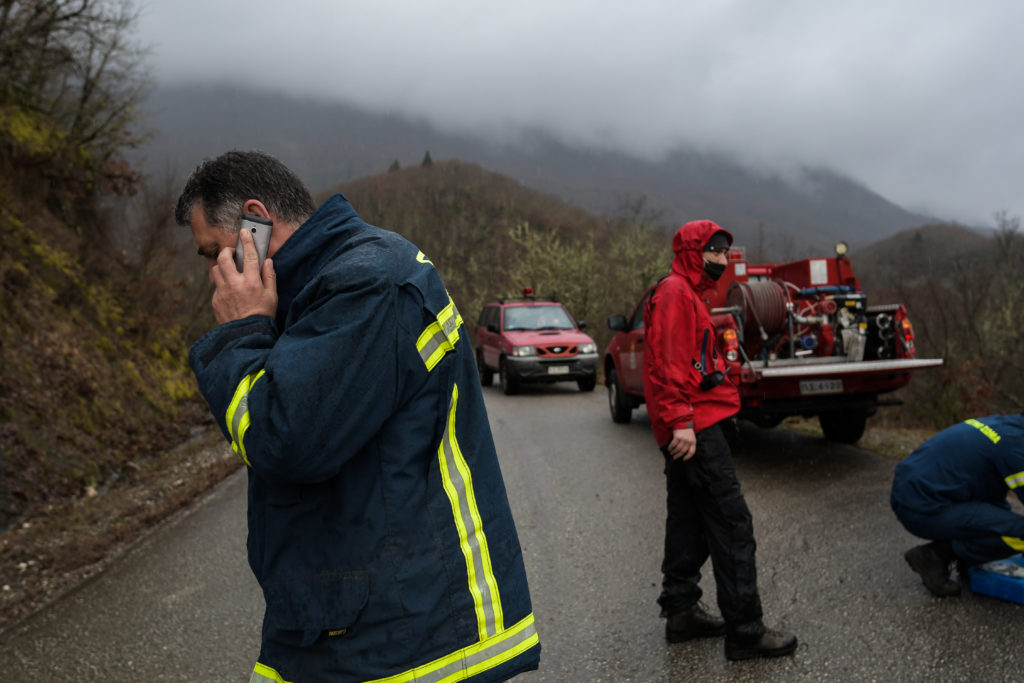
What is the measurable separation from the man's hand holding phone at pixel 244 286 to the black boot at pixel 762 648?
9.78 ft

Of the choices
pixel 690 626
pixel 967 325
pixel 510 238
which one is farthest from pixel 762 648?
pixel 510 238

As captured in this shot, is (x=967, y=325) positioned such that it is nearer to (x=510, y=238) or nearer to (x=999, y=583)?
(x=999, y=583)

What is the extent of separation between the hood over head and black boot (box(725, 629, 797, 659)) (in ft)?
5.72

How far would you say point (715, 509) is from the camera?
3795 millimetres

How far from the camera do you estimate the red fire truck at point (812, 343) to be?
296 inches

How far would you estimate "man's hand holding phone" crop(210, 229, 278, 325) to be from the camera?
5.45 feet

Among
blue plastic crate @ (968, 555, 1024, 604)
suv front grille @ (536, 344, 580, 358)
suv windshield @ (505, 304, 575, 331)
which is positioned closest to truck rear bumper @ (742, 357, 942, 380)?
blue plastic crate @ (968, 555, 1024, 604)

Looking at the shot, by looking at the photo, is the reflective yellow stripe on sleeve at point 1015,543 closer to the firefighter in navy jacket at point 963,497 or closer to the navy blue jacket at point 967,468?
the firefighter in navy jacket at point 963,497

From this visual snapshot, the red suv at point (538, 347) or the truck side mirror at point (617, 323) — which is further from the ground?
the truck side mirror at point (617, 323)

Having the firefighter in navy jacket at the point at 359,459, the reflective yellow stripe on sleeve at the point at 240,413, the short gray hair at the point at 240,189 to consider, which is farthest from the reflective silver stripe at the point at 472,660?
the short gray hair at the point at 240,189

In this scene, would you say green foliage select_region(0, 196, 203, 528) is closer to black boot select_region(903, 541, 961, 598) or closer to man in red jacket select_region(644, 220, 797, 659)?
man in red jacket select_region(644, 220, 797, 659)

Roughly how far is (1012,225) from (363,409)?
25544 mm

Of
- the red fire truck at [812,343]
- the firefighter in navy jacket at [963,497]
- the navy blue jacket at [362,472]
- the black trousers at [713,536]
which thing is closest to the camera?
the navy blue jacket at [362,472]

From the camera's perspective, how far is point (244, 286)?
167 centimetres
